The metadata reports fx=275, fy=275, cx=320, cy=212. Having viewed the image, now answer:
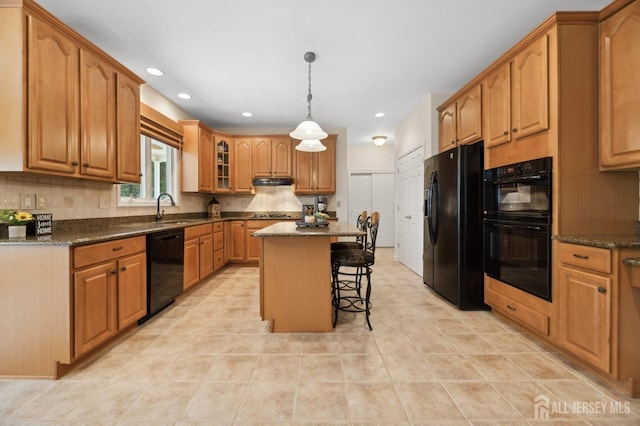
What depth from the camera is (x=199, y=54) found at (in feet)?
9.72

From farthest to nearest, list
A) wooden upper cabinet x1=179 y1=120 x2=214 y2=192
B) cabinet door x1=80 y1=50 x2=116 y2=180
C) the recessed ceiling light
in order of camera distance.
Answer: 1. wooden upper cabinet x1=179 y1=120 x2=214 y2=192
2. the recessed ceiling light
3. cabinet door x1=80 y1=50 x2=116 y2=180

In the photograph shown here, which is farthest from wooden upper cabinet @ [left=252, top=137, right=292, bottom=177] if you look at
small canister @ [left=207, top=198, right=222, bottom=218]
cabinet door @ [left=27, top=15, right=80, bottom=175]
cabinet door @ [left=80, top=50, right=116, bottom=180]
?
cabinet door @ [left=27, top=15, right=80, bottom=175]

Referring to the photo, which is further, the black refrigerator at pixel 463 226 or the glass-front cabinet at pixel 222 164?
the glass-front cabinet at pixel 222 164

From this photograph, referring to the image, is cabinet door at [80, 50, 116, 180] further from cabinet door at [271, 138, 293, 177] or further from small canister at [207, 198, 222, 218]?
cabinet door at [271, 138, 293, 177]

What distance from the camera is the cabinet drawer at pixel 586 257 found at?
1679 millimetres

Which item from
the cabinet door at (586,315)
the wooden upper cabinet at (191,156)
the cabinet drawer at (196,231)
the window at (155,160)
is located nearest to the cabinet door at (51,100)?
the window at (155,160)

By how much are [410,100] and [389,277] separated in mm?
2789

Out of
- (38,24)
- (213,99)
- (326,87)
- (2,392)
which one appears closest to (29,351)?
(2,392)

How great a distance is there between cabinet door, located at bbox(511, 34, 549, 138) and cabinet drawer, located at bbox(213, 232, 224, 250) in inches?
162

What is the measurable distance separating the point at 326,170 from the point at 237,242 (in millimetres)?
2149

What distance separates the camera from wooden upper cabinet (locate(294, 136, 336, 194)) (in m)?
5.31

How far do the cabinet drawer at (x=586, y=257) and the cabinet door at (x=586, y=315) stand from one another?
0.05 m

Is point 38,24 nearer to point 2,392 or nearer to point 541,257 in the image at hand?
point 2,392

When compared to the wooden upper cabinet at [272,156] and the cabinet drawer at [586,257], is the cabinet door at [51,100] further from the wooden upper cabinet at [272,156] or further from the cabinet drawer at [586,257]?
A: the cabinet drawer at [586,257]
